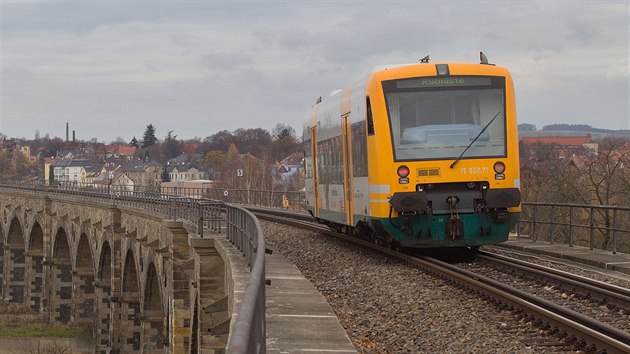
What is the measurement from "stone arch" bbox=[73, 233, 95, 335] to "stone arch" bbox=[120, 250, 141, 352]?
6935 millimetres

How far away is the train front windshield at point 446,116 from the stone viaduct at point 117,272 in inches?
148

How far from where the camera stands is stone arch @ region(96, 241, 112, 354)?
50188 millimetres

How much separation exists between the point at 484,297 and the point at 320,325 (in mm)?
3589

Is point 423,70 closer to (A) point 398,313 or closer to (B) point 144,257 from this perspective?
(A) point 398,313

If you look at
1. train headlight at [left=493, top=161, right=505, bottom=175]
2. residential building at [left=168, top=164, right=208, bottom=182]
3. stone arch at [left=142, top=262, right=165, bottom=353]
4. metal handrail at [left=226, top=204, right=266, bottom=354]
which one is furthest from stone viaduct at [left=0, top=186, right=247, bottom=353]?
residential building at [left=168, top=164, right=208, bottom=182]

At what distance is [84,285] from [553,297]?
4990 centimetres

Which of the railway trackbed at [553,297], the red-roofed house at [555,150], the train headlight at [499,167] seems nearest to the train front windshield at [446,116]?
the train headlight at [499,167]

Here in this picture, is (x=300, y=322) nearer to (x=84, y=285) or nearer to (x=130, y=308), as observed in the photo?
(x=130, y=308)

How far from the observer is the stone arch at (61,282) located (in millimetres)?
64125

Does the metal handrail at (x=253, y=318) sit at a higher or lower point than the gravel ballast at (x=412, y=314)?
higher

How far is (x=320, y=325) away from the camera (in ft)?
35.0

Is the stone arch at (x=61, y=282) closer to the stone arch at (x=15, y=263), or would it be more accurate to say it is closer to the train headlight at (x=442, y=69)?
the stone arch at (x=15, y=263)

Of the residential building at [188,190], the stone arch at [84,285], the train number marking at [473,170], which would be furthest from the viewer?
the stone arch at [84,285]

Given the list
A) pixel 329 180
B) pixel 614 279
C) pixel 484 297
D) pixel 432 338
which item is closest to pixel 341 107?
pixel 329 180
